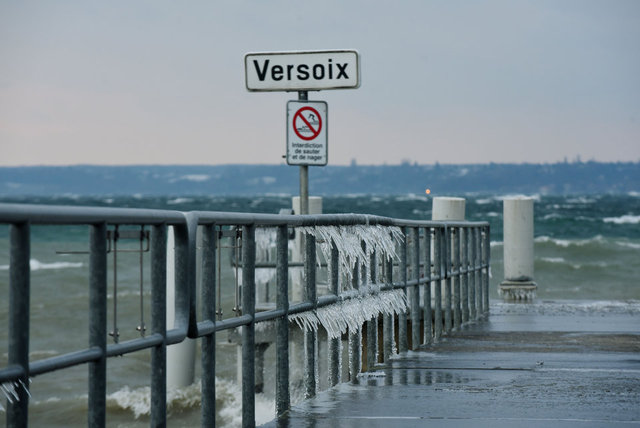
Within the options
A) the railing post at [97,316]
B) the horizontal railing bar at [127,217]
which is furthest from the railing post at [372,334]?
the railing post at [97,316]

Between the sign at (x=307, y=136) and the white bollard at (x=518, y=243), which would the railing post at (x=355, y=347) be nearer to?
the sign at (x=307, y=136)

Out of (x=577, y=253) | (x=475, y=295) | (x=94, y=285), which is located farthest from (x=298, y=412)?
(x=577, y=253)

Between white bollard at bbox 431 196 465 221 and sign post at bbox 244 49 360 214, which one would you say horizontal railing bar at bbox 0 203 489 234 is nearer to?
sign post at bbox 244 49 360 214

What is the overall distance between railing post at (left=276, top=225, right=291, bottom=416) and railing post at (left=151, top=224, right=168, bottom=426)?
140 centimetres

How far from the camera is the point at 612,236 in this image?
68562 mm

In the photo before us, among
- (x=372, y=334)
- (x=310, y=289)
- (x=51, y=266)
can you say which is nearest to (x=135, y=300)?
(x=51, y=266)

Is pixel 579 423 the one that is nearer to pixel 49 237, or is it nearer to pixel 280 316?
pixel 280 316

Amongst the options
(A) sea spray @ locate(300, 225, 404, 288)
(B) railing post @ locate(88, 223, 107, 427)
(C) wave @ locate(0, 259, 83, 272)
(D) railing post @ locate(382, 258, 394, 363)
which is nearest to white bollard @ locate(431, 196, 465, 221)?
(D) railing post @ locate(382, 258, 394, 363)

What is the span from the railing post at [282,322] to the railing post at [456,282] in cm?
535

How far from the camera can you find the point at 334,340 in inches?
260

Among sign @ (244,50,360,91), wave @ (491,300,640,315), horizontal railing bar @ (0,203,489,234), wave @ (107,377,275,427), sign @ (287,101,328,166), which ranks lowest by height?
wave @ (107,377,275,427)

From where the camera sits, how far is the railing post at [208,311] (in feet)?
14.6

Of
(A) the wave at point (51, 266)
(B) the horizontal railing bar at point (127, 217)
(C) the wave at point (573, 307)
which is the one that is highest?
(B) the horizontal railing bar at point (127, 217)

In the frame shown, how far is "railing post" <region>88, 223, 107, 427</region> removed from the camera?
3.51 meters
